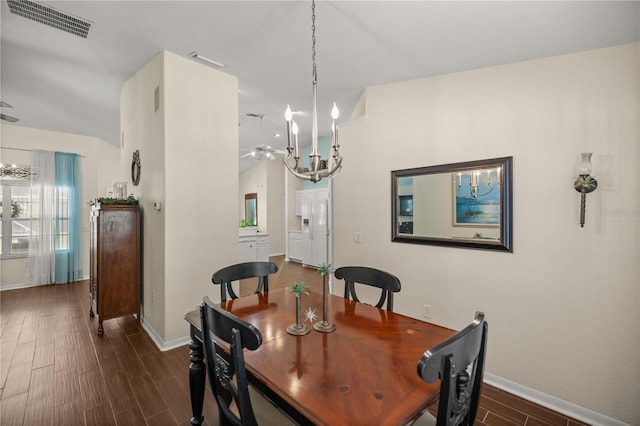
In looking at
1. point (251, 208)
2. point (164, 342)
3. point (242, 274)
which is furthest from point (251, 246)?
point (242, 274)

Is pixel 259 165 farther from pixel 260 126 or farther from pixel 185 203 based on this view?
pixel 185 203

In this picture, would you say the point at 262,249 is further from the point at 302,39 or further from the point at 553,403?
the point at 553,403

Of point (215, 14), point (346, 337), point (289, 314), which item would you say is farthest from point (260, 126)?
point (346, 337)

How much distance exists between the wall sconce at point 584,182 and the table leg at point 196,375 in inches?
105

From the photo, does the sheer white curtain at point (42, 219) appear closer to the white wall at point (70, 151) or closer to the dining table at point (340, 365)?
the white wall at point (70, 151)

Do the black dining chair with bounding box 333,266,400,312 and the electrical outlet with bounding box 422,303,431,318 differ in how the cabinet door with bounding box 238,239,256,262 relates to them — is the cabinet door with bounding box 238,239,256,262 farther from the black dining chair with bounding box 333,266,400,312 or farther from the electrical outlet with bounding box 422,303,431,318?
the black dining chair with bounding box 333,266,400,312

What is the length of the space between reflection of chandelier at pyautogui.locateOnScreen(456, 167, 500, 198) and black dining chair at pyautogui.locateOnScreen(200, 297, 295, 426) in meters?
2.22

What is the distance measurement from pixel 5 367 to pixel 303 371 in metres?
3.20

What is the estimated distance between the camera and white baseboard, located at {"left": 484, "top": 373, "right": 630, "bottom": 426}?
1.94 m

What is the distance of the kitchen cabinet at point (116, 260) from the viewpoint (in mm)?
3178

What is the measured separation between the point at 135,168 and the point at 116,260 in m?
1.21

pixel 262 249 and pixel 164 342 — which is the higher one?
pixel 262 249

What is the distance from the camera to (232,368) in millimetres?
1182

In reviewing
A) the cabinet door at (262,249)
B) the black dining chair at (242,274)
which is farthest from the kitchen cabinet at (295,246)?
the black dining chair at (242,274)
